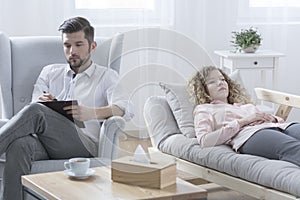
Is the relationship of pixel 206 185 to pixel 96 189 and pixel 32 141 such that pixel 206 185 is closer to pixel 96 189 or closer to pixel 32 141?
pixel 32 141

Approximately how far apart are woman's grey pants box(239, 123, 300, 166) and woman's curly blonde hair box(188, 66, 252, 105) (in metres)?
0.30

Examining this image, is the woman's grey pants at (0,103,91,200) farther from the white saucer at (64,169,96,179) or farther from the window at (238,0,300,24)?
the window at (238,0,300,24)

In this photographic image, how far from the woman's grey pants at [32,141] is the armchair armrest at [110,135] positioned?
93 mm

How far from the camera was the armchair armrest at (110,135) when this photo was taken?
2.84 meters

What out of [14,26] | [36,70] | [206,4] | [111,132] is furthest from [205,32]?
[111,132]

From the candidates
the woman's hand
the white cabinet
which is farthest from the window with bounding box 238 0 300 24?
the woman's hand

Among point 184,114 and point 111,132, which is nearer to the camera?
point 111,132

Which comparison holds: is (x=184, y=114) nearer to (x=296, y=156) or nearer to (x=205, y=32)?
(x=296, y=156)

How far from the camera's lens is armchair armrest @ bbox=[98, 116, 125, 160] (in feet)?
9.31

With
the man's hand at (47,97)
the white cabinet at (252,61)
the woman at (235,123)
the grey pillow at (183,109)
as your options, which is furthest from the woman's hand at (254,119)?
the white cabinet at (252,61)

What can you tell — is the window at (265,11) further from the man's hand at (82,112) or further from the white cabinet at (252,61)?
the man's hand at (82,112)

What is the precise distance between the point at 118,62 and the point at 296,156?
0.85 meters

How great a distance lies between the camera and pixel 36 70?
3350mm

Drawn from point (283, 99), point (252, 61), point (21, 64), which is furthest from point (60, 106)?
point (252, 61)
